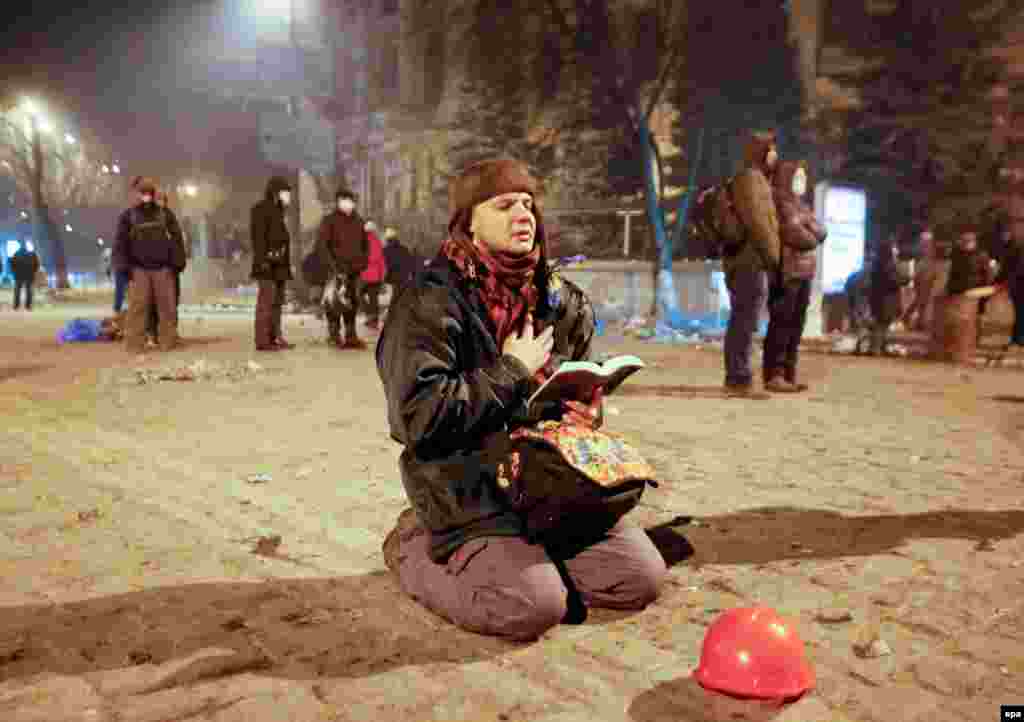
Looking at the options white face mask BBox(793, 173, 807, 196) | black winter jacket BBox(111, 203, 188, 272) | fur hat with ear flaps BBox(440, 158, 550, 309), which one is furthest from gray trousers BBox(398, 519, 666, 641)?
black winter jacket BBox(111, 203, 188, 272)

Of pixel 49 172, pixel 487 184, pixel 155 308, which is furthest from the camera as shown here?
pixel 49 172

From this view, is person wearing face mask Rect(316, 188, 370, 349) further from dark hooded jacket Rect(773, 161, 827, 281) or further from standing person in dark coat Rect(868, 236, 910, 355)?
standing person in dark coat Rect(868, 236, 910, 355)

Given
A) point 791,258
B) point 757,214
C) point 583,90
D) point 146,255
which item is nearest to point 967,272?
point 791,258

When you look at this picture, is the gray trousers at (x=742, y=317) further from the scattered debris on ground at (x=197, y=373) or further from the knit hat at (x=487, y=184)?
the knit hat at (x=487, y=184)

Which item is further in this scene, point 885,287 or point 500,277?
point 885,287

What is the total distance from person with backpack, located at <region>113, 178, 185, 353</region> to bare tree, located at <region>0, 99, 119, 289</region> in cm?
2503

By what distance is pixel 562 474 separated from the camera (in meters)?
3.03

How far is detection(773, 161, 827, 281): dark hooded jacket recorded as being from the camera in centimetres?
843

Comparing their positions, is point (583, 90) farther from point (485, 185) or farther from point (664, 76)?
point (485, 185)

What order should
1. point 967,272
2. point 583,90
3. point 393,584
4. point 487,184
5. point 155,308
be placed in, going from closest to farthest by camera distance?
point 487,184 < point 393,584 < point 155,308 < point 967,272 < point 583,90

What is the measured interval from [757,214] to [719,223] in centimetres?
35

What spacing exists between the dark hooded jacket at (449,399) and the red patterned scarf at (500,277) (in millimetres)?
36

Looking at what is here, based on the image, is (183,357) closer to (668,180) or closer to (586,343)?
(586,343)

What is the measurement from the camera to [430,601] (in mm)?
3271
